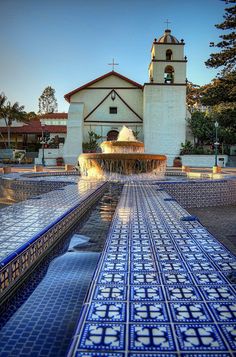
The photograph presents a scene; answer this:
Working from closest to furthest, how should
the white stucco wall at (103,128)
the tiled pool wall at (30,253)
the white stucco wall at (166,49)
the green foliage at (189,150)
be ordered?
1. the tiled pool wall at (30,253)
2. the white stucco wall at (166,49)
3. the green foliage at (189,150)
4. the white stucco wall at (103,128)

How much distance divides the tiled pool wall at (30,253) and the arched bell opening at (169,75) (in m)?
25.3

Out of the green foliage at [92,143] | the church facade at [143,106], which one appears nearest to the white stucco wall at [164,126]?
the church facade at [143,106]

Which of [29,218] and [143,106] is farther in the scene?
[143,106]

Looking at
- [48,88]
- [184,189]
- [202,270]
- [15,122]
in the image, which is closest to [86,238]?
[202,270]

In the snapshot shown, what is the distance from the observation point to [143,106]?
31.2 m

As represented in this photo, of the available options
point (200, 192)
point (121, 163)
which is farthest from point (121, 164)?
point (200, 192)

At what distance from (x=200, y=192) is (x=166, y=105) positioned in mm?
20949

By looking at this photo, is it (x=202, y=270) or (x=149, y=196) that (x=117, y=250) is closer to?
(x=202, y=270)

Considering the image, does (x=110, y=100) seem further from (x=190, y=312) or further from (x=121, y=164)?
(x=190, y=312)

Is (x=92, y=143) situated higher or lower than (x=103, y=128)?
lower

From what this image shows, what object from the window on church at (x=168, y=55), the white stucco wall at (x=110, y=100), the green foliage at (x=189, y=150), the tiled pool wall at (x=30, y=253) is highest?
the window on church at (x=168, y=55)

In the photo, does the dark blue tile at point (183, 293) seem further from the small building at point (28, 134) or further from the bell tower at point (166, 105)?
the small building at point (28, 134)

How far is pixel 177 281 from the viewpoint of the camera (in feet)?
8.51

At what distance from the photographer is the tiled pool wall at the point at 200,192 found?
30.3 feet
